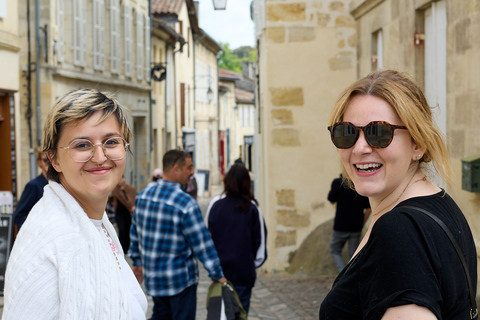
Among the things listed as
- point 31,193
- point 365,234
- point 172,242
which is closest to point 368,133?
point 365,234

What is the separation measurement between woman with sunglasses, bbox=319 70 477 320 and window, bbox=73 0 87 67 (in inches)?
626

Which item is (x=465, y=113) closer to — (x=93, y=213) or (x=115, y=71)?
(x=93, y=213)

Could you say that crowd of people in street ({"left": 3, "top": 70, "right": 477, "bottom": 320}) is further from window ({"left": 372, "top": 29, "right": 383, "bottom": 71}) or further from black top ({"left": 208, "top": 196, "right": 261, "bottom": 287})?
window ({"left": 372, "top": 29, "right": 383, "bottom": 71})

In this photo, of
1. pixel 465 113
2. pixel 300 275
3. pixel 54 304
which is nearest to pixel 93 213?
pixel 54 304

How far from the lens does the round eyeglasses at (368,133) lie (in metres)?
2.12

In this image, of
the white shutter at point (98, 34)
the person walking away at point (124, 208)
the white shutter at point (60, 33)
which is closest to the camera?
the person walking away at point (124, 208)

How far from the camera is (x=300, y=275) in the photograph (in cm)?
1062

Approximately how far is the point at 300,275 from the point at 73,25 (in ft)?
31.7

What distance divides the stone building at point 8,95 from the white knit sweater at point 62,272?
34.3ft

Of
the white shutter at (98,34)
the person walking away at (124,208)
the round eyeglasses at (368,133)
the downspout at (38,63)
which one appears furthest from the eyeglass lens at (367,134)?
the white shutter at (98,34)

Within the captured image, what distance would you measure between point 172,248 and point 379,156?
333cm

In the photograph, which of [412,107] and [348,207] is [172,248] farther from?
[348,207]

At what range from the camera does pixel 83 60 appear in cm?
1805

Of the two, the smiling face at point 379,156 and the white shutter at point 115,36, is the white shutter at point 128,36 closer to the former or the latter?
the white shutter at point 115,36
